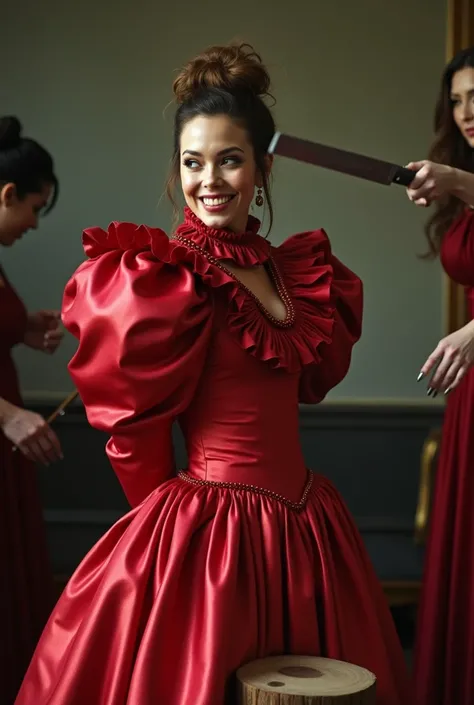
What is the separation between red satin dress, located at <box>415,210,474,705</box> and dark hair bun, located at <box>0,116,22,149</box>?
0.97m

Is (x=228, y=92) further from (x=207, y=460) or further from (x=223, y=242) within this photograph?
(x=207, y=460)

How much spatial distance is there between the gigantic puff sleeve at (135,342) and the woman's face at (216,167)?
12 centimetres

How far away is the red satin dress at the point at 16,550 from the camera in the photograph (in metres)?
2.12

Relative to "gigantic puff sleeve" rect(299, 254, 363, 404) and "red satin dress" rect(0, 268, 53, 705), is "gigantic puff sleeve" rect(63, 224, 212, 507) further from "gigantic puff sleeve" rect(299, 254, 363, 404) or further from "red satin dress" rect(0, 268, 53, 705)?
"red satin dress" rect(0, 268, 53, 705)

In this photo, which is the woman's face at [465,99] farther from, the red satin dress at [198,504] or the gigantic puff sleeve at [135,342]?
the gigantic puff sleeve at [135,342]

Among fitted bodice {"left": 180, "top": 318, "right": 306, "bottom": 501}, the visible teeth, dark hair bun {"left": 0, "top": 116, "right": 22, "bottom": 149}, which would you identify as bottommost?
fitted bodice {"left": 180, "top": 318, "right": 306, "bottom": 501}

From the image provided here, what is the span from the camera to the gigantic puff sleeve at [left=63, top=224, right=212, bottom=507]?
1384 mm

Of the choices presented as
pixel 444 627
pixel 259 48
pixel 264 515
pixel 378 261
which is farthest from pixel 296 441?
pixel 259 48

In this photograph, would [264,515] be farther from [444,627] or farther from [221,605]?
[444,627]

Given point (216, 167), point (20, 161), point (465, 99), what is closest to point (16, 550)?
point (20, 161)

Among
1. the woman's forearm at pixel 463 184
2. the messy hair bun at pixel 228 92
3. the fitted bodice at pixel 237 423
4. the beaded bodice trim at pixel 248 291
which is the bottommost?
the fitted bodice at pixel 237 423

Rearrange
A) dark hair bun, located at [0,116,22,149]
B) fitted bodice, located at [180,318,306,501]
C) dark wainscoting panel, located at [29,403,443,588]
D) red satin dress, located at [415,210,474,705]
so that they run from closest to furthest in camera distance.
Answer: fitted bodice, located at [180,318,306,501], red satin dress, located at [415,210,474,705], dark hair bun, located at [0,116,22,149], dark wainscoting panel, located at [29,403,443,588]

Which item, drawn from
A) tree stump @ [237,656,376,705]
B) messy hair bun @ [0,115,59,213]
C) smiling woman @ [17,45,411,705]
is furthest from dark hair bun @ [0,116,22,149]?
tree stump @ [237,656,376,705]

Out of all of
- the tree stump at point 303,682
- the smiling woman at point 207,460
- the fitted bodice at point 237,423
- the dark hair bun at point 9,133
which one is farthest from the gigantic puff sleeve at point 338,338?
the dark hair bun at point 9,133
